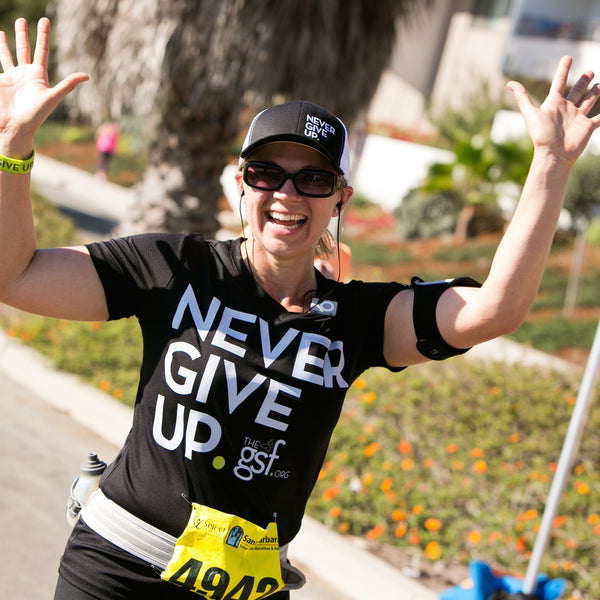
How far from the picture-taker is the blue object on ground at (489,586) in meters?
3.74

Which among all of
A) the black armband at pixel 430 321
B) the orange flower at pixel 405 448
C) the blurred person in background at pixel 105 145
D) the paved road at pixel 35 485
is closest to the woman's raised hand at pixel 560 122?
the black armband at pixel 430 321

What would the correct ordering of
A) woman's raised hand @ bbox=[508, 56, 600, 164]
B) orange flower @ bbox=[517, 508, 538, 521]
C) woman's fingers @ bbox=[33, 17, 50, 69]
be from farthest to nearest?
orange flower @ bbox=[517, 508, 538, 521], woman's fingers @ bbox=[33, 17, 50, 69], woman's raised hand @ bbox=[508, 56, 600, 164]

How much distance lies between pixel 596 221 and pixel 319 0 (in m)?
8.42

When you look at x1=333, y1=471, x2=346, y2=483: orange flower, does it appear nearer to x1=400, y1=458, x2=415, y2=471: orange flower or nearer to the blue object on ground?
x1=400, y1=458, x2=415, y2=471: orange flower

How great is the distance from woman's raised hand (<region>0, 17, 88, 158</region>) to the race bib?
0.96 metres

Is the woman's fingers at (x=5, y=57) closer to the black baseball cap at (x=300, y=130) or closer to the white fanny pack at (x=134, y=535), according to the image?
the black baseball cap at (x=300, y=130)

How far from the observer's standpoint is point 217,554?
79.0 inches

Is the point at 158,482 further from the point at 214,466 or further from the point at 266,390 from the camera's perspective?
the point at 266,390

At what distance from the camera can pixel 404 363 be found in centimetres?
220

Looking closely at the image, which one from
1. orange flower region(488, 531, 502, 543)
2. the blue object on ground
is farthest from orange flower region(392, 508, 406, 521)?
the blue object on ground

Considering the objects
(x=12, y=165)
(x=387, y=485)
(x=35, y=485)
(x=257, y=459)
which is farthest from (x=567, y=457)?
(x=35, y=485)

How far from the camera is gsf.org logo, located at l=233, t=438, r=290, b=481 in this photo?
6.66 ft

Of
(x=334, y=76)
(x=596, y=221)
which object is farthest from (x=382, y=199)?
(x=334, y=76)

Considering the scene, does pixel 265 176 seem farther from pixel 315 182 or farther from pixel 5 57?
pixel 5 57
